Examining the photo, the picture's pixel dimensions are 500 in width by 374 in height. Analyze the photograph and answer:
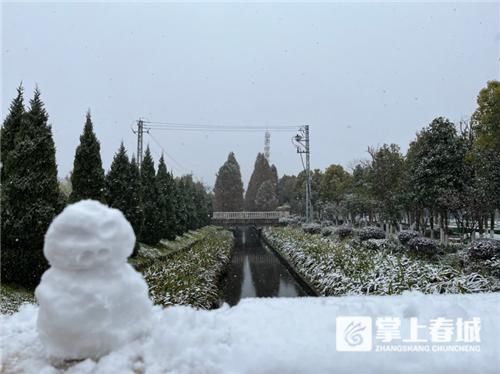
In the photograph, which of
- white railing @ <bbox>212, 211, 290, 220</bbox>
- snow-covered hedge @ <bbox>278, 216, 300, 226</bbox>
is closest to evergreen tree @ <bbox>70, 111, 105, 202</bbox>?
snow-covered hedge @ <bbox>278, 216, 300, 226</bbox>

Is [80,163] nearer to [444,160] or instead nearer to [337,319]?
[337,319]

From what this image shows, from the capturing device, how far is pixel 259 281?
8727 mm

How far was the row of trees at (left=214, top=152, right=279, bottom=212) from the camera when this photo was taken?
3161cm

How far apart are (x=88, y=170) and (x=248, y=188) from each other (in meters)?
29.4

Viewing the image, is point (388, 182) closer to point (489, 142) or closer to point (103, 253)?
point (489, 142)

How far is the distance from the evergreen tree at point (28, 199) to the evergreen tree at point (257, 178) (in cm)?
2947

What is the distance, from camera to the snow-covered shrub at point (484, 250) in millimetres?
5703

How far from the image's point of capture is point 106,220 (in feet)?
6.86

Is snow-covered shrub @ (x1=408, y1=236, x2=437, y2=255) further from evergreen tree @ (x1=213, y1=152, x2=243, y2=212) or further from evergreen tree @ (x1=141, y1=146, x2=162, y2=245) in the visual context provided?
evergreen tree @ (x1=213, y1=152, x2=243, y2=212)

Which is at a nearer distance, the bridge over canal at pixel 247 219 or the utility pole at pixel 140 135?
the utility pole at pixel 140 135

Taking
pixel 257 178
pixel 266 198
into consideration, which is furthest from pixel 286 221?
pixel 257 178

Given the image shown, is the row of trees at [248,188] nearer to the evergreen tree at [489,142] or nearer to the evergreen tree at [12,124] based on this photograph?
the evergreen tree at [489,142]

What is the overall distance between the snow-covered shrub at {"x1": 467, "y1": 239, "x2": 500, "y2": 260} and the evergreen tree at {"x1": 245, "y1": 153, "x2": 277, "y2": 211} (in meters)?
29.2

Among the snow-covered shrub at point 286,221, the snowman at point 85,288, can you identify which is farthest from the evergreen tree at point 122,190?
the snow-covered shrub at point 286,221
